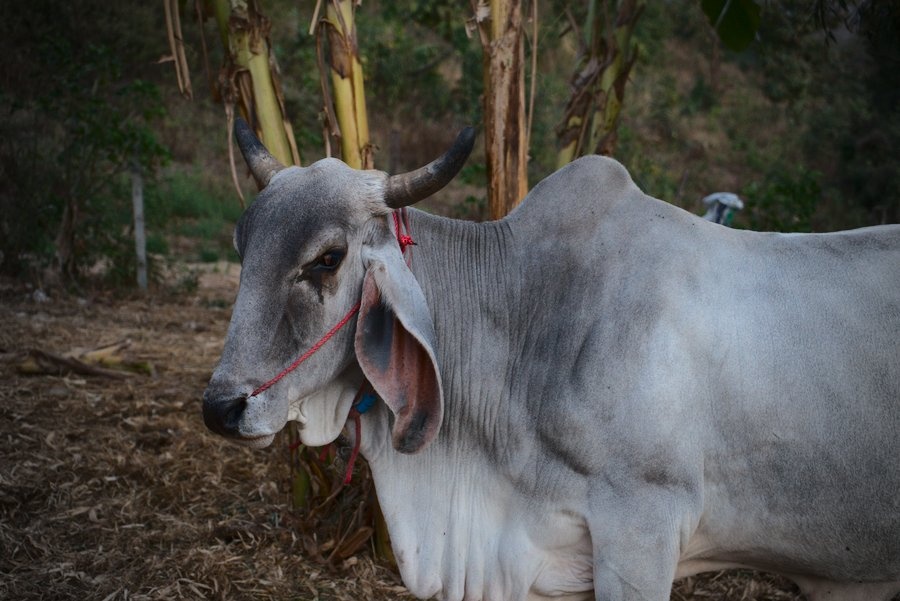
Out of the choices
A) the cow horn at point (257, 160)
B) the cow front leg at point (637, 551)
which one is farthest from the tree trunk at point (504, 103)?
the cow front leg at point (637, 551)

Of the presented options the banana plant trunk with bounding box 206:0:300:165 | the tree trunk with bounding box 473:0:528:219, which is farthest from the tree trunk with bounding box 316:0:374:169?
the tree trunk with bounding box 473:0:528:219

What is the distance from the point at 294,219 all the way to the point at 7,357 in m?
3.74

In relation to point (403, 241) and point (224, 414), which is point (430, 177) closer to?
point (403, 241)

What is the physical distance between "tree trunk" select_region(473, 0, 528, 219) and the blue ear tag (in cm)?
114

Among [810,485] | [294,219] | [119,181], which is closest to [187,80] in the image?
[294,219]

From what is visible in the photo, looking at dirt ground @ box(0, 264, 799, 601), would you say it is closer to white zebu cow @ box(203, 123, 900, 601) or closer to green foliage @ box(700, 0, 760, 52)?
white zebu cow @ box(203, 123, 900, 601)

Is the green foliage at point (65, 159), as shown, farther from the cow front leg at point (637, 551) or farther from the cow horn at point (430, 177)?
the cow front leg at point (637, 551)

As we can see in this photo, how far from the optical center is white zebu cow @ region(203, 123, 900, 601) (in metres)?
2.17

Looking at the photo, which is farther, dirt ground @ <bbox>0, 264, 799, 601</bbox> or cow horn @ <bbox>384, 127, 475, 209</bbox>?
dirt ground @ <bbox>0, 264, 799, 601</bbox>

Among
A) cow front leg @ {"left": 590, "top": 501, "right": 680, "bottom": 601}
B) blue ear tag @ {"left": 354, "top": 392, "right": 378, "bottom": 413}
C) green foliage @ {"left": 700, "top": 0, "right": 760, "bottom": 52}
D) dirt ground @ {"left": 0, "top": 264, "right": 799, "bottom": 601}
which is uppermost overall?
green foliage @ {"left": 700, "top": 0, "right": 760, "bottom": 52}

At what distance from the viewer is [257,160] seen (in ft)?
8.42

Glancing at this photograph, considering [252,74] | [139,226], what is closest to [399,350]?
[252,74]

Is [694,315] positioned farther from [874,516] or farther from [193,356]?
[193,356]

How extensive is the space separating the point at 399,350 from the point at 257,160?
2.45 feet
